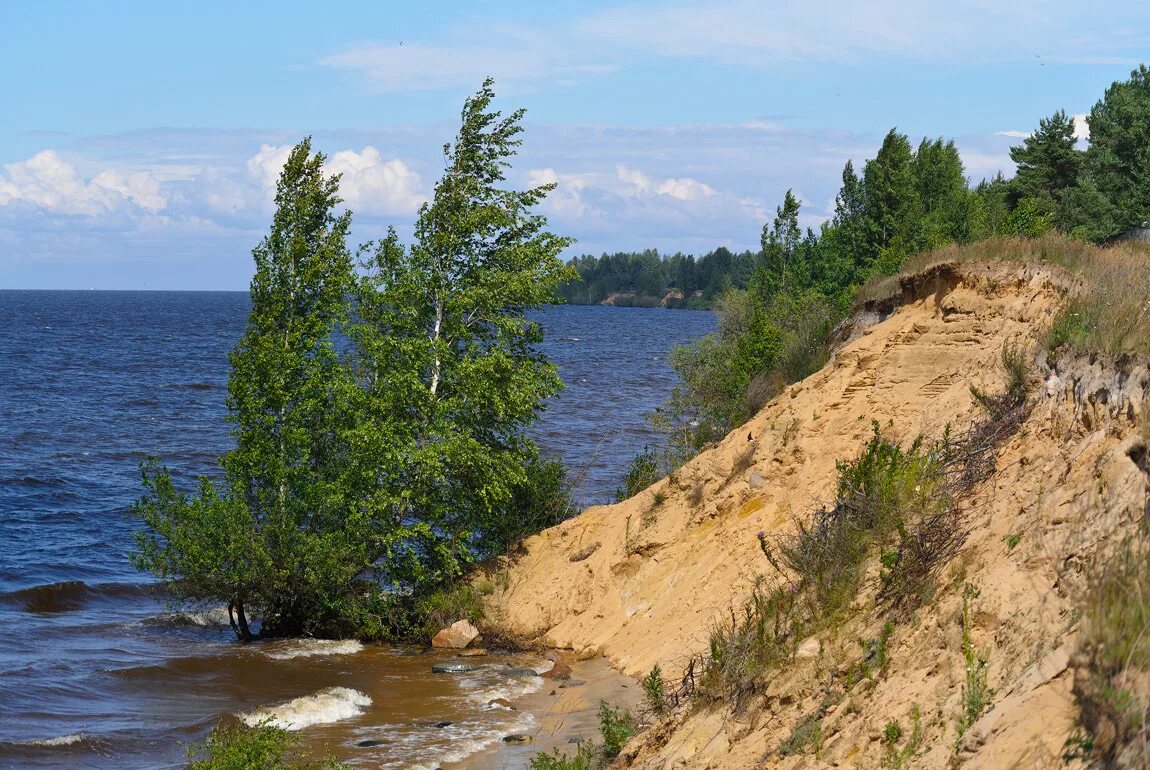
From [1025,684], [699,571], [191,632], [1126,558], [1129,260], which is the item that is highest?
[1129,260]

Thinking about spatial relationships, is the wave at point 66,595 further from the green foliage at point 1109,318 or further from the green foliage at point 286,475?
the green foliage at point 1109,318

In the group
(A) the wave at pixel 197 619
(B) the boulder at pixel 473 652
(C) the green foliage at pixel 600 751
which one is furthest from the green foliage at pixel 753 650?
(A) the wave at pixel 197 619

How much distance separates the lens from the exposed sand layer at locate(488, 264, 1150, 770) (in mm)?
8836

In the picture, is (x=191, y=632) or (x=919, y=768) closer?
(x=919, y=768)

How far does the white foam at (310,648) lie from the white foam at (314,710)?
304 centimetres

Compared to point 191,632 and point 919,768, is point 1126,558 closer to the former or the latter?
point 919,768

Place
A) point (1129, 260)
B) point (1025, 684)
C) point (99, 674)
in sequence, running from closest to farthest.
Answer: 1. point (1025, 684)
2. point (1129, 260)
3. point (99, 674)

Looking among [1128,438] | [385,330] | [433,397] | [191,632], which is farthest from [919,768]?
[191,632]

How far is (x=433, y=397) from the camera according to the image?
22719mm

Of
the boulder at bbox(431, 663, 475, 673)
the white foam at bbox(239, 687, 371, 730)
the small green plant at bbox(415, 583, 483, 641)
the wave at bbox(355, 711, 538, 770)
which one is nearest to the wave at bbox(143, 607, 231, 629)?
the small green plant at bbox(415, 583, 483, 641)

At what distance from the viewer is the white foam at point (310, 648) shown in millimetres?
21812

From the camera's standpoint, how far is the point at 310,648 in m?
22.1

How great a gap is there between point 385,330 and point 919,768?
16889 millimetres

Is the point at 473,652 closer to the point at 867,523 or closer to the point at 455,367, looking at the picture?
the point at 455,367
